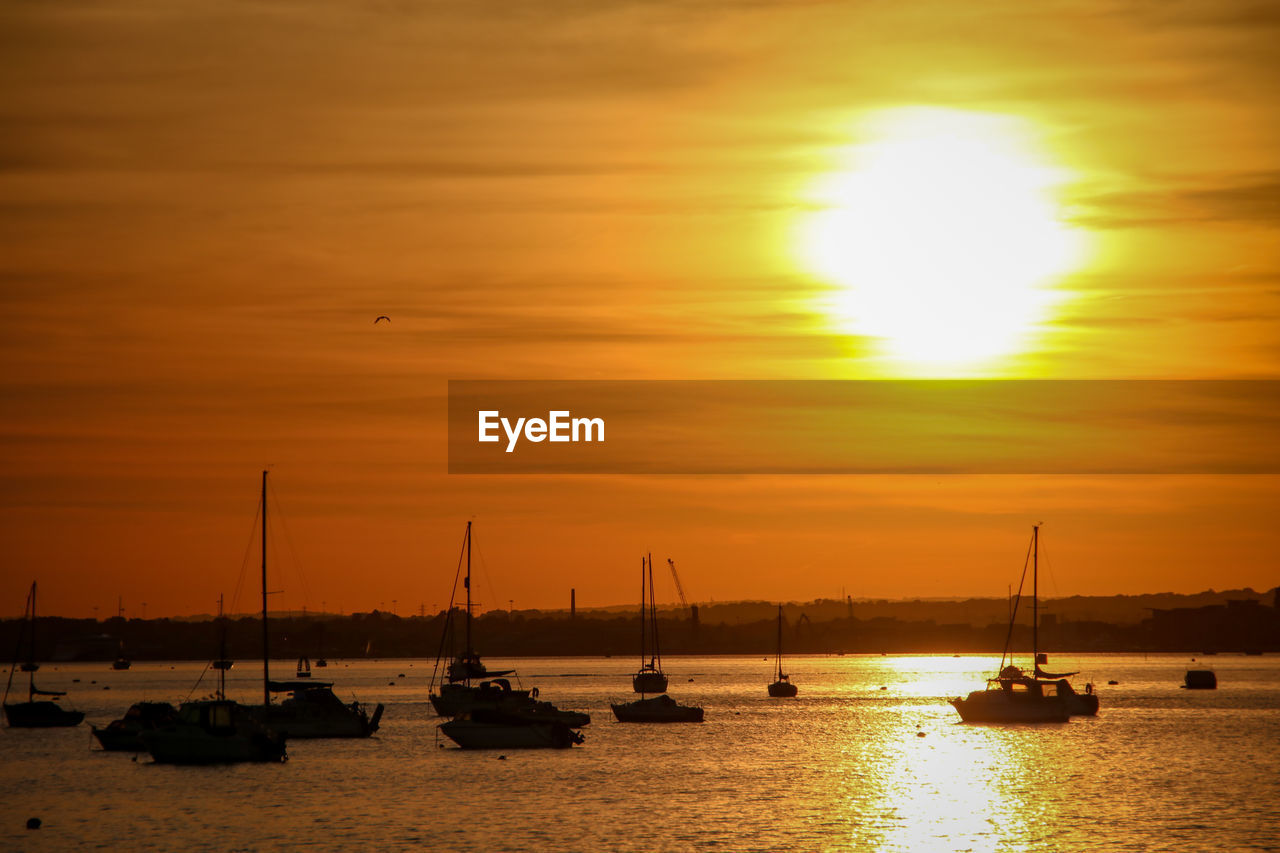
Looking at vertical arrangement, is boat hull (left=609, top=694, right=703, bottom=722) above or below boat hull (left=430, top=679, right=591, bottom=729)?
below

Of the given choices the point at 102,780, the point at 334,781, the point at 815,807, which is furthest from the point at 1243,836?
the point at 102,780

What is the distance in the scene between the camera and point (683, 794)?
83.0 meters

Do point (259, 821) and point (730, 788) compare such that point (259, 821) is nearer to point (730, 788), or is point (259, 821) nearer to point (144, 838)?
point (144, 838)

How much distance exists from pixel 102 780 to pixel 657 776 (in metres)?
32.9

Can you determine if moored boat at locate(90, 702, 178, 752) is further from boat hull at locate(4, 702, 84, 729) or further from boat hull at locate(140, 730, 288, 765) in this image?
boat hull at locate(4, 702, 84, 729)

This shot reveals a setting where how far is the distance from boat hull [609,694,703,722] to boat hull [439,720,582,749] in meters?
28.4

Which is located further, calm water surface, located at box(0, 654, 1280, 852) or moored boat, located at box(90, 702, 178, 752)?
moored boat, located at box(90, 702, 178, 752)

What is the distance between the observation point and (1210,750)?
118 metres

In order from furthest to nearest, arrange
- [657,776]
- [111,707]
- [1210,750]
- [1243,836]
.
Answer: [111,707] → [1210,750] → [657,776] → [1243,836]

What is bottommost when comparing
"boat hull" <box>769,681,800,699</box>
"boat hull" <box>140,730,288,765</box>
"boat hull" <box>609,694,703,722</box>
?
"boat hull" <box>769,681,800,699</box>

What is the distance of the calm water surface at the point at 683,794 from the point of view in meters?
66.2

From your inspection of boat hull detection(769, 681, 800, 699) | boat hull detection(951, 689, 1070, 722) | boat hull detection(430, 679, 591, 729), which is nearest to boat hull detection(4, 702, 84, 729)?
boat hull detection(430, 679, 591, 729)

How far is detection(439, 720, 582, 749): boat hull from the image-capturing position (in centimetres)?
10481

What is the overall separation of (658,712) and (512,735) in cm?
3418
